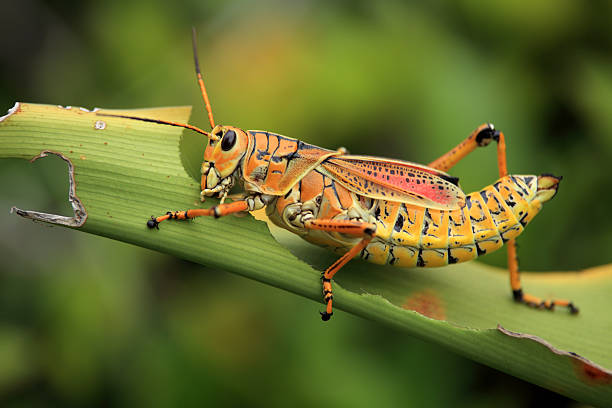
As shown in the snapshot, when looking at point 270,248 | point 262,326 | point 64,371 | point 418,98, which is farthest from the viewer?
point 418,98

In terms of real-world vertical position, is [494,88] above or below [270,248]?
above

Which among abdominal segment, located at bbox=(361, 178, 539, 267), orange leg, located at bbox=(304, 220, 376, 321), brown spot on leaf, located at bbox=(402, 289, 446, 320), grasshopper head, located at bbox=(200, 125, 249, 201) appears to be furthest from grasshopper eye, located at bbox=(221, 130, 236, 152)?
brown spot on leaf, located at bbox=(402, 289, 446, 320)

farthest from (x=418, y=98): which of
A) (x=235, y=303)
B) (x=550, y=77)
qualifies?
(x=235, y=303)

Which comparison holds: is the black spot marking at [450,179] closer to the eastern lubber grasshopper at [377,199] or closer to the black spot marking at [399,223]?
the eastern lubber grasshopper at [377,199]

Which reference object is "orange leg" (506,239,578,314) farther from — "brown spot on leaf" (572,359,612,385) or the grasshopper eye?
the grasshopper eye

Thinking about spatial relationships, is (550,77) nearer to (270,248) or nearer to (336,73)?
(336,73)

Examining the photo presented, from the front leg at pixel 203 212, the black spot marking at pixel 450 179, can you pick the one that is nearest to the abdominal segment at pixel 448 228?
the black spot marking at pixel 450 179

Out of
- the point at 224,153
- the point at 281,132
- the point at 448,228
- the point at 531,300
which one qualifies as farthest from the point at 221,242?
the point at 281,132
